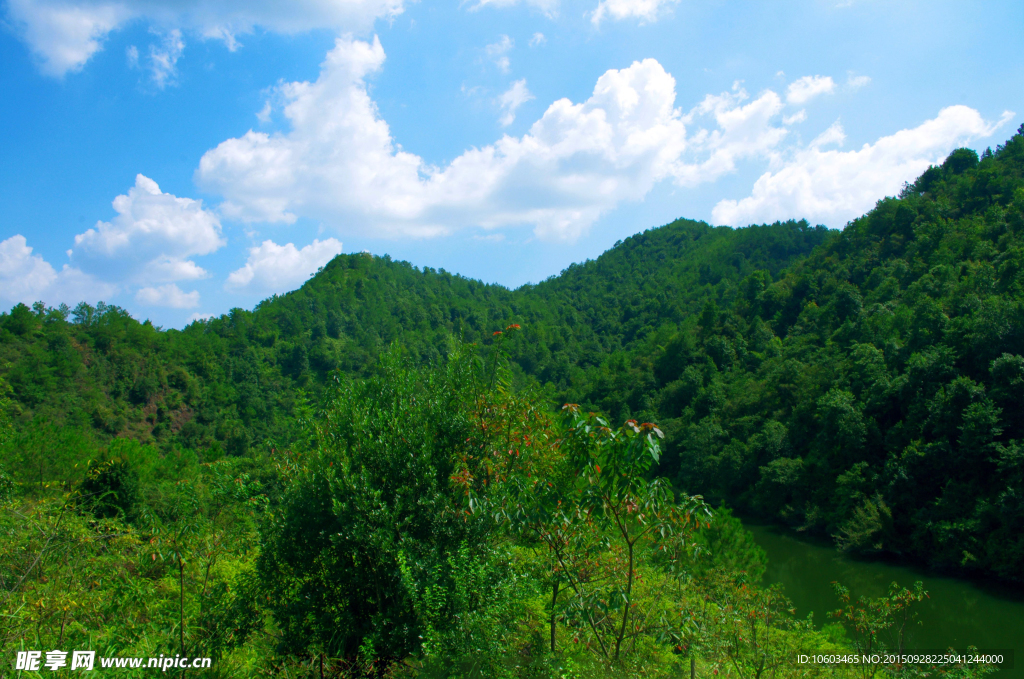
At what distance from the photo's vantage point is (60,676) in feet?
15.1

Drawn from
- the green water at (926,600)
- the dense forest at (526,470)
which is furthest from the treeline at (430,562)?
the green water at (926,600)

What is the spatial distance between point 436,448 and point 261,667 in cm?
307

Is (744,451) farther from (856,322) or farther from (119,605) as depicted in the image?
(119,605)

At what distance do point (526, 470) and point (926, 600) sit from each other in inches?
956

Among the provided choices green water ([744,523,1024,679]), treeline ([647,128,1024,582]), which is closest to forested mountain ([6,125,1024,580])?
treeline ([647,128,1024,582])

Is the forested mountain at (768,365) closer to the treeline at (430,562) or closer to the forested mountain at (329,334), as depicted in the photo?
the forested mountain at (329,334)

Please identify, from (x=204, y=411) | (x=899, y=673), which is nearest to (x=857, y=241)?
(x=899, y=673)

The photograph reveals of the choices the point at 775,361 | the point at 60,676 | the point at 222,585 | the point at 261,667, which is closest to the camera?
the point at 60,676

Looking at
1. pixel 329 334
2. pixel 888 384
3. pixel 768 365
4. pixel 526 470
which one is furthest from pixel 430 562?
pixel 329 334

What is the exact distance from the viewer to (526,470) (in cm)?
631

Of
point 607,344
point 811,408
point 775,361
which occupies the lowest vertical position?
point 811,408

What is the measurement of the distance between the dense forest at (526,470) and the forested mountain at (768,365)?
23 cm

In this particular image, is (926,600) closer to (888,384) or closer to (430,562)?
(888,384)

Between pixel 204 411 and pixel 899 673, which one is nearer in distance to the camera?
pixel 899 673
